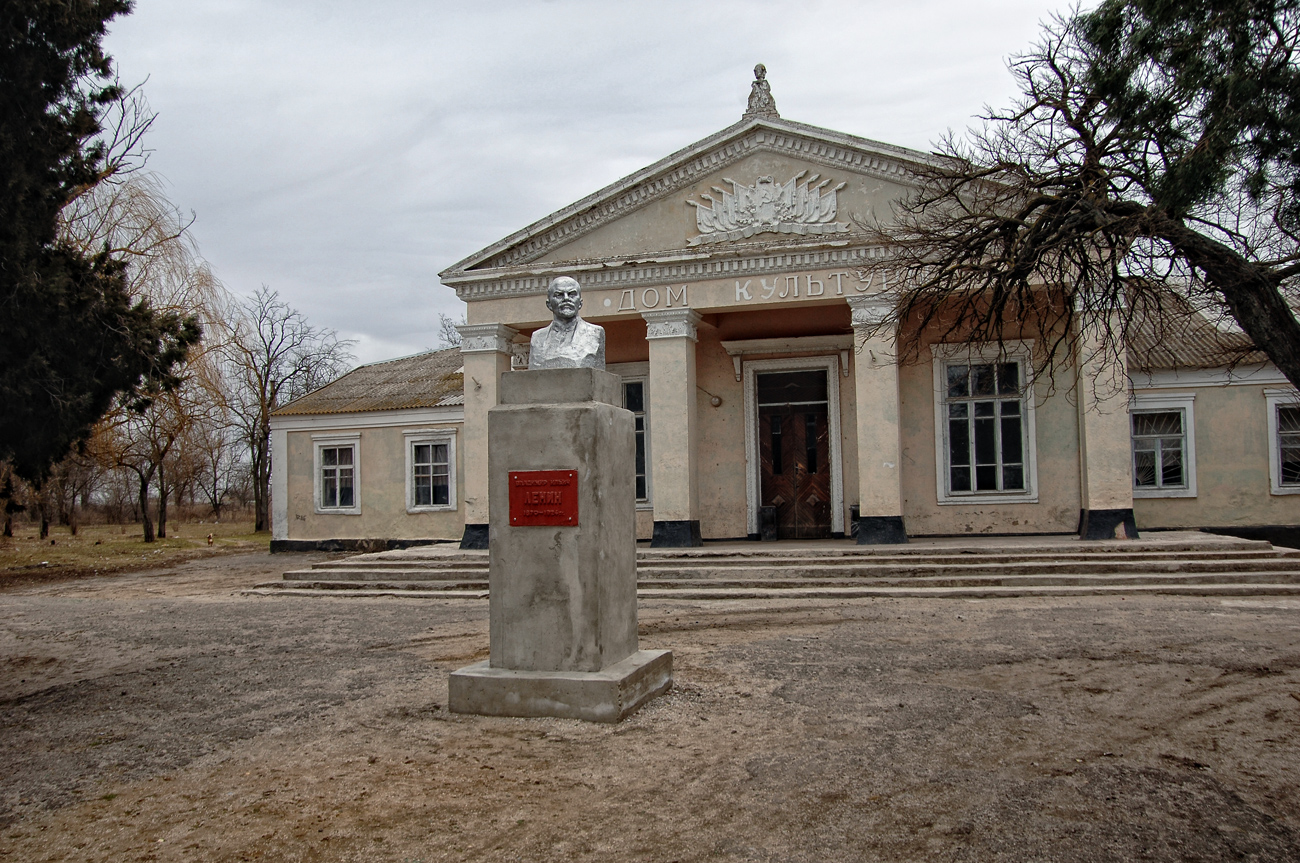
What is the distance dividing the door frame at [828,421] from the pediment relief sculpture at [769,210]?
7.60 ft

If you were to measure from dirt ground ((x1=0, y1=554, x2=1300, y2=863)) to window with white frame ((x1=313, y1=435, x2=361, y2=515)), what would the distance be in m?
10.4

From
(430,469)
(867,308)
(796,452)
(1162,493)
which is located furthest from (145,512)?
(1162,493)

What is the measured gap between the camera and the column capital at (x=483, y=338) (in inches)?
585

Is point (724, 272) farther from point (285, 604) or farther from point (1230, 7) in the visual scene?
point (1230, 7)

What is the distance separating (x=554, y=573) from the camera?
5.55m

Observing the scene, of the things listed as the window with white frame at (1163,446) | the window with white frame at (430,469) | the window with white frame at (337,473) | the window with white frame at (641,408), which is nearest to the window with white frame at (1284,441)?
the window with white frame at (1163,446)

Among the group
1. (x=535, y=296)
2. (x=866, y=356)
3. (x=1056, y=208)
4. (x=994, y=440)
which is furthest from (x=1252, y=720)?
(x=535, y=296)

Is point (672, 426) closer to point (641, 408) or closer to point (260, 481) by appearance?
point (641, 408)

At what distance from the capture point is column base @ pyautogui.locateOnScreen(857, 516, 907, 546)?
1302 cm

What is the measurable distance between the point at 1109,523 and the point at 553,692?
9884 millimetres

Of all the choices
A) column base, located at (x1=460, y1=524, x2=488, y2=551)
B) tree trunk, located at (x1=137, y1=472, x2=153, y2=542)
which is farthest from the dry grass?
column base, located at (x1=460, y1=524, x2=488, y2=551)

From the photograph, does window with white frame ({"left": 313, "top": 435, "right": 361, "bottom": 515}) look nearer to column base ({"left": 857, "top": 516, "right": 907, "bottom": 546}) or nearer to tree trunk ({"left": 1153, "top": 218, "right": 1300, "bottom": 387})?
column base ({"left": 857, "top": 516, "right": 907, "bottom": 546})

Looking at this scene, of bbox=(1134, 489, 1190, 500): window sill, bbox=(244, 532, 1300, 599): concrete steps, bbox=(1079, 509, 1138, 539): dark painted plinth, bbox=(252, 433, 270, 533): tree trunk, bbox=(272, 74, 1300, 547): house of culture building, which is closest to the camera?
bbox=(244, 532, 1300, 599): concrete steps

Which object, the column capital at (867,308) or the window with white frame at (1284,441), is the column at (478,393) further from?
the window with white frame at (1284,441)
